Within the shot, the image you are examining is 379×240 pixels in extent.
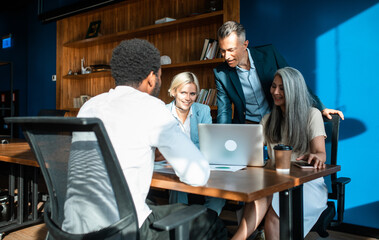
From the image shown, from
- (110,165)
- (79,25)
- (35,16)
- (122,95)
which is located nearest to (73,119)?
(110,165)

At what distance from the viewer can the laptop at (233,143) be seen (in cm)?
171

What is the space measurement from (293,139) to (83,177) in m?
1.39

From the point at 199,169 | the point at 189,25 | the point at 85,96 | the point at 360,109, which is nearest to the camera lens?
the point at 199,169

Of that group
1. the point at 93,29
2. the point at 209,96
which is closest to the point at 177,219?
the point at 209,96

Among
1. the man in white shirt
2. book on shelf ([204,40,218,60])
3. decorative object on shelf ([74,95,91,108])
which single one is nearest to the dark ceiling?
decorative object on shelf ([74,95,91,108])

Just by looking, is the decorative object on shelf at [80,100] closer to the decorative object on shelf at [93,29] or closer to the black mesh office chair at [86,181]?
the decorative object on shelf at [93,29]

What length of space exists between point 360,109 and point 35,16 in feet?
19.5

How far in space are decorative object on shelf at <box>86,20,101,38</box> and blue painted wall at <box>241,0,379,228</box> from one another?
3.04 m

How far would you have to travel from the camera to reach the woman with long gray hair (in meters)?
1.77

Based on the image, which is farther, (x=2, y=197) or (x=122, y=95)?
(x=2, y=197)

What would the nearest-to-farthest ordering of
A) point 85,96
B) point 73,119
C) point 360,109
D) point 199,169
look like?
1. point 73,119
2. point 199,169
3. point 360,109
4. point 85,96

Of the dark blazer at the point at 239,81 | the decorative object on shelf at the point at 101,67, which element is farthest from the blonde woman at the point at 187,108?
the decorative object on shelf at the point at 101,67

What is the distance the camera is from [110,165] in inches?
40.7

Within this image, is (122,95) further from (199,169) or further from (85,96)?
(85,96)
